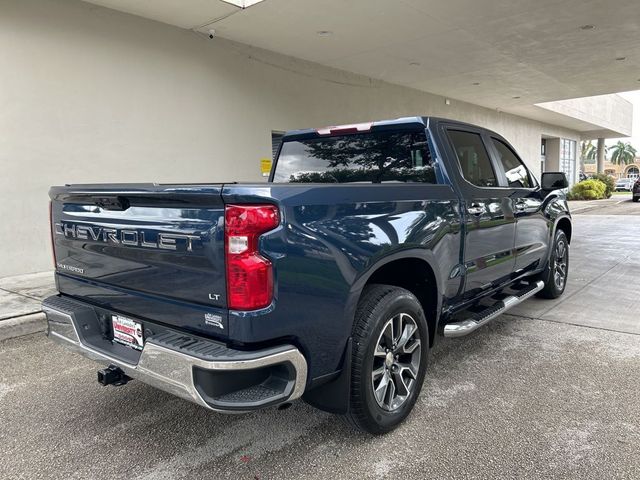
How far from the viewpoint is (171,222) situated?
245 cm

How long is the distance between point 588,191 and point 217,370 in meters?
30.4

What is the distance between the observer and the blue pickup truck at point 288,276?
228 centimetres

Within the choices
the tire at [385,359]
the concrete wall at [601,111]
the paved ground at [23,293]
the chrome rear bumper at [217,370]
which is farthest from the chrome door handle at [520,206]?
the concrete wall at [601,111]

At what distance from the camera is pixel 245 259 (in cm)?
225

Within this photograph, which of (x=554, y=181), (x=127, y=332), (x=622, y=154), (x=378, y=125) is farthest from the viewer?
(x=622, y=154)

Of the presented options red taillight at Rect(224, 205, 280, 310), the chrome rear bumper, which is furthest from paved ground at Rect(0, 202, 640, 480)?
red taillight at Rect(224, 205, 280, 310)

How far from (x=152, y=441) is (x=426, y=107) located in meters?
15.2

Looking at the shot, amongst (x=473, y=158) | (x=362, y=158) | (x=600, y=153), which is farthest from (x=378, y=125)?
(x=600, y=153)

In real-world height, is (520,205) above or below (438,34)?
below

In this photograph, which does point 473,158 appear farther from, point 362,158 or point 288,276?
point 288,276

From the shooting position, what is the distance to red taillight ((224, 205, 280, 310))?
7.37ft

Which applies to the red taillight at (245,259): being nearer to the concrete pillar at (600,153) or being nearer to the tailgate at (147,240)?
the tailgate at (147,240)

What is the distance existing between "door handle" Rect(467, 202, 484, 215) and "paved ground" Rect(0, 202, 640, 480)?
1308 millimetres

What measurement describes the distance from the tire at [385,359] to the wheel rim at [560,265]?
3610 millimetres
